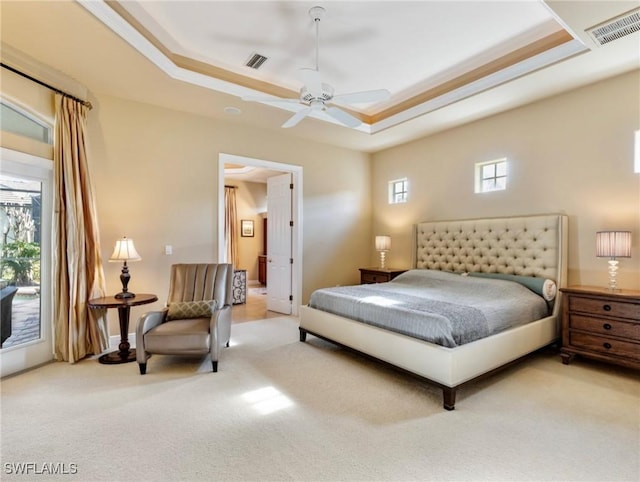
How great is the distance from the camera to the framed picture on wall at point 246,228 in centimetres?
939

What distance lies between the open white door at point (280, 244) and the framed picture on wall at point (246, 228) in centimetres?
337

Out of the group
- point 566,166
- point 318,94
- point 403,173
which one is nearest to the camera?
point 318,94

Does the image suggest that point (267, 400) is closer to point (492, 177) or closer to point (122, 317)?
point (122, 317)

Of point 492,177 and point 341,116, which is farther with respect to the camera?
point 492,177

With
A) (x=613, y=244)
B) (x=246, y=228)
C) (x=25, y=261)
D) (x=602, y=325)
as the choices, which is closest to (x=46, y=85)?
(x=25, y=261)

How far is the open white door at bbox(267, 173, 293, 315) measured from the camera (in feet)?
19.1

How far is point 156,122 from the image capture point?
4.34m

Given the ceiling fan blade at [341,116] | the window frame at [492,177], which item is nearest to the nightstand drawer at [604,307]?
the window frame at [492,177]

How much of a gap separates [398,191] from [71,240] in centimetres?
498

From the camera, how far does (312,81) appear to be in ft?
9.39

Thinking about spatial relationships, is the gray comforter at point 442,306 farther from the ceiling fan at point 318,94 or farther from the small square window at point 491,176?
the ceiling fan at point 318,94

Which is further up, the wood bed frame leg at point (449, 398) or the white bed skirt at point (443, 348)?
the white bed skirt at point (443, 348)

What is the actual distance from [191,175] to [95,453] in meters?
3.44

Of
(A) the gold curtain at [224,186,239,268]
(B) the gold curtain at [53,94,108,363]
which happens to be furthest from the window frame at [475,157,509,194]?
(A) the gold curtain at [224,186,239,268]
